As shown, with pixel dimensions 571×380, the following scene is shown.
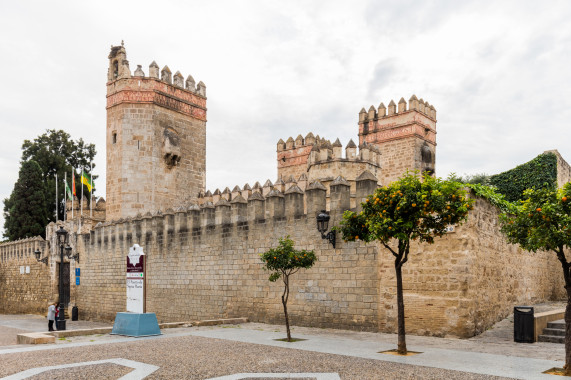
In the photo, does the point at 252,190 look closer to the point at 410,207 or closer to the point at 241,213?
the point at 241,213

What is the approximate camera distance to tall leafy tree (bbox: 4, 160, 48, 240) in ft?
122

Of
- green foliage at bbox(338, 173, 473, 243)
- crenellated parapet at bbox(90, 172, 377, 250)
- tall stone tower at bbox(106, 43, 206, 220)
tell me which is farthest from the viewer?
tall stone tower at bbox(106, 43, 206, 220)

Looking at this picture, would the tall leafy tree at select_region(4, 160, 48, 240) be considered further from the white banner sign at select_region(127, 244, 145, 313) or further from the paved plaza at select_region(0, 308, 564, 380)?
the paved plaza at select_region(0, 308, 564, 380)

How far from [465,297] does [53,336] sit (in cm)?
926

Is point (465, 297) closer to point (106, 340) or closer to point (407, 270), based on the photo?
point (407, 270)

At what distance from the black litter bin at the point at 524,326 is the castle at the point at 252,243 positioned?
0.94 m

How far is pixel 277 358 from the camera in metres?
8.71

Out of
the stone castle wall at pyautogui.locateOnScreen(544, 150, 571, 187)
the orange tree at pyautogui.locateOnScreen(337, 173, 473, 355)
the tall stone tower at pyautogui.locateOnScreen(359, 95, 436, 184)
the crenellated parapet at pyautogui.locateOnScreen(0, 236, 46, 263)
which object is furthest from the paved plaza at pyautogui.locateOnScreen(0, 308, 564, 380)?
the crenellated parapet at pyautogui.locateOnScreen(0, 236, 46, 263)

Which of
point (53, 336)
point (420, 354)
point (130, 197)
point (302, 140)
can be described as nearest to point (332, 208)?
point (420, 354)

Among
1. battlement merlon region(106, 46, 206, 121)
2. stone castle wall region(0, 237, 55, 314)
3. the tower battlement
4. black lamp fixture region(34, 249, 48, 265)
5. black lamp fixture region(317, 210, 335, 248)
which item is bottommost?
stone castle wall region(0, 237, 55, 314)

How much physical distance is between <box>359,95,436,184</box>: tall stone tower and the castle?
7 cm

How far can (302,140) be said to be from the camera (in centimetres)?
3038

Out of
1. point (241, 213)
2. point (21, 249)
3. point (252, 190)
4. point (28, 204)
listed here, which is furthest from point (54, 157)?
point (241, 213)

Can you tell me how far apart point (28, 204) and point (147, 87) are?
17.6 metres
